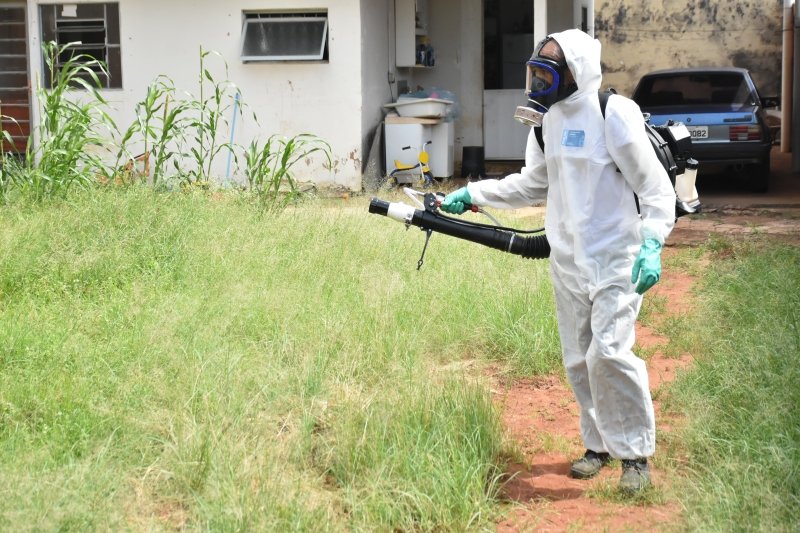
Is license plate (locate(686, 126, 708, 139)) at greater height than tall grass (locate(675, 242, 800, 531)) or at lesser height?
greater

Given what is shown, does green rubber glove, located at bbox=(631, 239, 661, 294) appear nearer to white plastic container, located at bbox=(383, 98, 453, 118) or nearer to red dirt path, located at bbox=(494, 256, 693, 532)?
red dirt path, located at bbox=(494, 256, 693, 532)

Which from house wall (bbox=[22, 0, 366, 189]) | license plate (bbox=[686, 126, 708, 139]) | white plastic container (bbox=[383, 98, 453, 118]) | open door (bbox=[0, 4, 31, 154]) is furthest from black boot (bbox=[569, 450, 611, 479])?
open door (bbox=[0, 4, 31, 154])

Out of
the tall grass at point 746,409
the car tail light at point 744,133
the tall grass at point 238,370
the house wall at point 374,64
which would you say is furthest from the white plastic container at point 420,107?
the tall grass at point 746,409

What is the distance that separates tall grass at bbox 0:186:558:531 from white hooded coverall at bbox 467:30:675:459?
0.61 m

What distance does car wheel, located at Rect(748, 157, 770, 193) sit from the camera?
48.5 feet

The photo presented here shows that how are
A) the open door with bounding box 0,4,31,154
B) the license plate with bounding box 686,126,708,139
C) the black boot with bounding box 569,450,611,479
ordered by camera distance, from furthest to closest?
1. the open door with bounding box 0,4,31,154
2. the license plate with bounding box 686,126,708,139
3. the black boot with bounding box 569,450,611,479

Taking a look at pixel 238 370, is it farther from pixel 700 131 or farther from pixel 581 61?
pixel 700 131

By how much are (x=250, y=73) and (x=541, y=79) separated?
36.2 feet

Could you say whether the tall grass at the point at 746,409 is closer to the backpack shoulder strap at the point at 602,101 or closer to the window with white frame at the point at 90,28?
the backpack shoulder strap at the point at 602,101

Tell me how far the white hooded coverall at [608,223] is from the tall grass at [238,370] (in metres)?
0.61

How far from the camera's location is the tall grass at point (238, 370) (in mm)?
4039

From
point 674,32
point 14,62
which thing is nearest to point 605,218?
point 14,62

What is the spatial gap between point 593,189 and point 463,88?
13697 mm

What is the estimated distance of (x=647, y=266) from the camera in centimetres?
416
